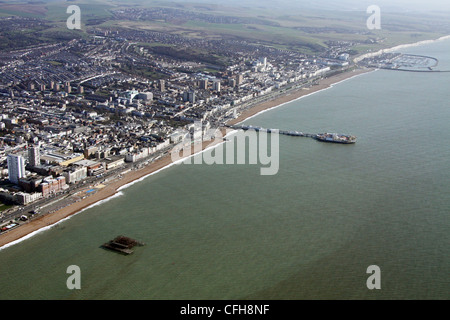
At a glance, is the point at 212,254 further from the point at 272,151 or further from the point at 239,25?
the point at 239,25

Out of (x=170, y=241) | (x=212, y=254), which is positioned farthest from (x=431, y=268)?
(x=170, y=241)

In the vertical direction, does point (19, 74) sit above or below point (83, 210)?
above

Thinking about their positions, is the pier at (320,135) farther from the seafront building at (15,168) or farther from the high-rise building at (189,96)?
the seafront building at (15,168)

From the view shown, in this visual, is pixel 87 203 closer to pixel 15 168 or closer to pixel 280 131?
pixel 15 168

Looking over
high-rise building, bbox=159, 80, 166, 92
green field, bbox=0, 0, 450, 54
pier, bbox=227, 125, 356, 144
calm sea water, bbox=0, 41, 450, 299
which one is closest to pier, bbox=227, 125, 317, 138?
pier, bbox=227, 125, 356, 144

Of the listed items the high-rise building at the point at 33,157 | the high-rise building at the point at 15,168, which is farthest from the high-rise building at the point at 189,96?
the high-rise building at the point at 15,168
